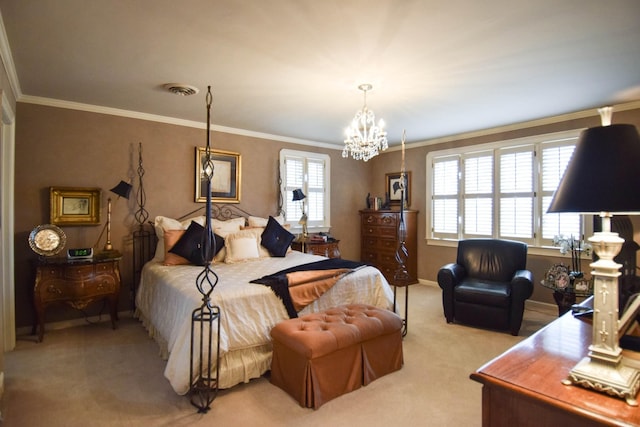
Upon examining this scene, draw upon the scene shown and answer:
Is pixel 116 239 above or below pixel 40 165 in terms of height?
below

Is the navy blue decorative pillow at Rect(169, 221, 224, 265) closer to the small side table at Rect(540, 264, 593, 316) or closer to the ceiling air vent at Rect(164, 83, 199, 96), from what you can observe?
the ceiling air vent at Rect(164, 83, 199, 96)

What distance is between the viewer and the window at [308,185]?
5480 millimetres

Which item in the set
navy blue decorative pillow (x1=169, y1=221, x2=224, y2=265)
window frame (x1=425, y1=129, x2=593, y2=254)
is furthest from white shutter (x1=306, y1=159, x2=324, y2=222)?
navy blue decorative pillow (x1=169, y1=221, x2=224, y2=265)

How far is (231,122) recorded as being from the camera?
457 centimetres

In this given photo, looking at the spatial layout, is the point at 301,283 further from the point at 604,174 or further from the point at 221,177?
the point at 221,177

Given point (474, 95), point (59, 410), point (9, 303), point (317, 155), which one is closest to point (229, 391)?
point (59, 410)

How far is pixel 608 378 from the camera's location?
1024 millimetres

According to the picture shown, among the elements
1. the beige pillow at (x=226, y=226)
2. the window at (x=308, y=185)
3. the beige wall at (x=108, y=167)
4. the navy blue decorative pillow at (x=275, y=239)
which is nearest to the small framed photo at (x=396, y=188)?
the window at (x=308, y=185)

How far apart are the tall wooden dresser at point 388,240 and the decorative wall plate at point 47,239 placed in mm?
4502

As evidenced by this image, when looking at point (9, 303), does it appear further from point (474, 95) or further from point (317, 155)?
point (474, 95)

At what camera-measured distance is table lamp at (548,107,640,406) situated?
1000 mm

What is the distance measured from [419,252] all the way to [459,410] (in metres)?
3.75

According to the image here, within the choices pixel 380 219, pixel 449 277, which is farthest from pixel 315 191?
pixel 449 277

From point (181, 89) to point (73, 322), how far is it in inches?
113
